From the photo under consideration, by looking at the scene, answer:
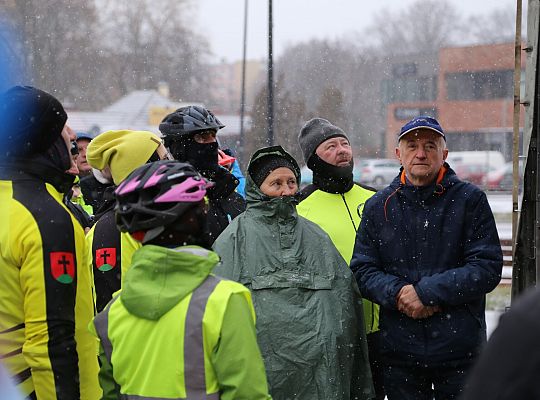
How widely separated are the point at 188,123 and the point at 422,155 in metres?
1.29

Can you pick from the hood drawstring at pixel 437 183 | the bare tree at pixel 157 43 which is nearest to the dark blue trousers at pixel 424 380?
the hood drawstring at pixel 437 183

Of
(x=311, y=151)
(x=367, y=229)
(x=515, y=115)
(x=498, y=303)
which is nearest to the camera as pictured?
(x=367, y=229)

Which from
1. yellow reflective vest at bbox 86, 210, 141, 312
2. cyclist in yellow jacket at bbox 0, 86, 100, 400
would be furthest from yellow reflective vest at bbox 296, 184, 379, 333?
cyclist in yellow jacket at bbox 0, 86, 100, 400

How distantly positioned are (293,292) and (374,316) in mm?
806

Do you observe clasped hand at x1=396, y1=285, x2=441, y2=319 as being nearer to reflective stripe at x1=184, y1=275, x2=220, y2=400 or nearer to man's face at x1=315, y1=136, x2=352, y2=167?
man's face at x1=315, y1=136, x2=352, y2=167

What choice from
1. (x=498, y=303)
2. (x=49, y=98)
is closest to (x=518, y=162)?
(x=49, y=98)

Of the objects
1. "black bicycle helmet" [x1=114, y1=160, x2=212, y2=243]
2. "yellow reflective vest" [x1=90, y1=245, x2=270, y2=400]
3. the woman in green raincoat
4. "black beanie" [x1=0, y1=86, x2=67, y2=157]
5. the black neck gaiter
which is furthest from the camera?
the black neck gaiter

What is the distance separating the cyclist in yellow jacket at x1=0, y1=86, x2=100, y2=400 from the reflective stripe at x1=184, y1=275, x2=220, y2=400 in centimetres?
66

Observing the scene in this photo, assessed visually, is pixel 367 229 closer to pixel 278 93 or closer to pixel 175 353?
pixel 175 353

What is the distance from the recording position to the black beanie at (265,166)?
4.22 metres

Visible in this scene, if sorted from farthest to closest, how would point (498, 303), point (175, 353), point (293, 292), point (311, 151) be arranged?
point (498, 303), point (311, 151), point (293, 292), point (175, 353)

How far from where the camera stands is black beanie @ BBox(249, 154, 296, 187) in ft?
13.8

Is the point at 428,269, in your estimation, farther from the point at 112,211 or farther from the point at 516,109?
the point at 112,211

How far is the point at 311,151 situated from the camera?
498 cm
